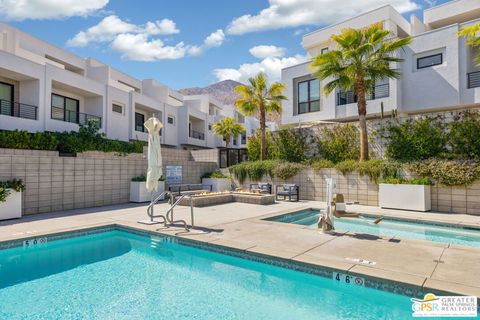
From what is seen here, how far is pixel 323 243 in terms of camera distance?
632 cm

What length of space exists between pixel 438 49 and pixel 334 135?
25.9 ft

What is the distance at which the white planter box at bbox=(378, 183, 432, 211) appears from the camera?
36.9 ft

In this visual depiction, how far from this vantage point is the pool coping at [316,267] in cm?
412

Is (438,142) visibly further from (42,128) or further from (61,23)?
(61,23)

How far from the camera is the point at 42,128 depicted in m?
17.4

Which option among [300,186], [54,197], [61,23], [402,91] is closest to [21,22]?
[61,23]

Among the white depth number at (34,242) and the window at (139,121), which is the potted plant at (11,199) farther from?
the window at (139,121)

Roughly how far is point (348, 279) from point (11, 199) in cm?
922

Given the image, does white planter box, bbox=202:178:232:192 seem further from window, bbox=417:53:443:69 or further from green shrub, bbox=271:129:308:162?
window, bbox=417:53:443:69

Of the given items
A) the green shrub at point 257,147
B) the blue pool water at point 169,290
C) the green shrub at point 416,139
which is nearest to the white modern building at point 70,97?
the green shrub at point 257,147

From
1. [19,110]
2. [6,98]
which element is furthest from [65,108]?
[6,98]

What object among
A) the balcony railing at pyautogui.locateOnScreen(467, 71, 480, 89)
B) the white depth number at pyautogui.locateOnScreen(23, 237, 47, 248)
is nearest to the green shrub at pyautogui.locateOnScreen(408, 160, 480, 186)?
the balcony railing at pyautogui.locateOnScreen(467, 71, 480, 89)

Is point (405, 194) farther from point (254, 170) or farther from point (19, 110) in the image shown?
point (19, 110)

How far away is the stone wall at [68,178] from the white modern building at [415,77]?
498 inches
